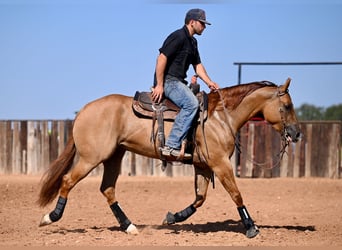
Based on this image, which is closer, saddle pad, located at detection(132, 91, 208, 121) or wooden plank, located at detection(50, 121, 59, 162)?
saddle pad, located at detection(132, 91, 208, 121)

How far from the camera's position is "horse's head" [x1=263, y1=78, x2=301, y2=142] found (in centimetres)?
867

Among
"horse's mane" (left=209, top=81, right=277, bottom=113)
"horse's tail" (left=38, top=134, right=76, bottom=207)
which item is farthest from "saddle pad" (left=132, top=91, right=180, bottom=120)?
"horse's tail" (left=38, top=134, right=76, bottom=207)

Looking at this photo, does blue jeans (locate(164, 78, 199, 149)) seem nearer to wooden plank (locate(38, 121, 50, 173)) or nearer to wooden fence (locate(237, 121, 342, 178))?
wooden fence (locate(237, 121, 342, 178))

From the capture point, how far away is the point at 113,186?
912cm

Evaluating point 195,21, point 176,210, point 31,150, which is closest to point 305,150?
point 176,210

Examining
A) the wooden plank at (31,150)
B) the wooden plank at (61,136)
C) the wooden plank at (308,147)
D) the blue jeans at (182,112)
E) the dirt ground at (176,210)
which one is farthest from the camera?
the wooden plank at (31,150)

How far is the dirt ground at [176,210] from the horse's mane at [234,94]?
1919mm

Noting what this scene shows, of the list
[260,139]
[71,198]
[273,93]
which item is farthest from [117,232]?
[260,139]

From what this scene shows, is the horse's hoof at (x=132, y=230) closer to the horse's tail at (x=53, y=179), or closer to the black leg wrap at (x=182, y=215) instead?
the black leg wrap at (x=182, y=215)

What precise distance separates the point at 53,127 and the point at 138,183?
14.6 feet

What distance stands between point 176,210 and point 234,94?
3819mm

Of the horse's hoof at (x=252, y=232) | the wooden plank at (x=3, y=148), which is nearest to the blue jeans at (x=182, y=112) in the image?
the horse's hoof at (x=252, y=232)

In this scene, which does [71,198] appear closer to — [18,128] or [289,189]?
[289,189]

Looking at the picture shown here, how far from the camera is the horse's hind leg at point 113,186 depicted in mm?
8909
